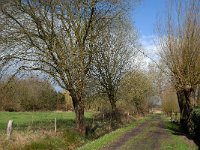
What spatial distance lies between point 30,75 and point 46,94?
192ft

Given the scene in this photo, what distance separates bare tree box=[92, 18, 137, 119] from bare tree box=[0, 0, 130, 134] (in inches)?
447

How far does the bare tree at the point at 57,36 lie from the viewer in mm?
22219

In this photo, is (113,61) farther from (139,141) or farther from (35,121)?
(139,141)

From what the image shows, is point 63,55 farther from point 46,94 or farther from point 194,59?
point 46,94

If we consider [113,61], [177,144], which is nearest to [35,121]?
[113,61]

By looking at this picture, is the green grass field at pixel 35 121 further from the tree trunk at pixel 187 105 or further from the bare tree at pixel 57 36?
the tree trunk at pixel 187 105

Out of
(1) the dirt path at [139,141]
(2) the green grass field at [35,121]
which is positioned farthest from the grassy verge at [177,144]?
(2) the green grass field at [35,121]

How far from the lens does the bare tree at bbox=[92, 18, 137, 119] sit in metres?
37.8

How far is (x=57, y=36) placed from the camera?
23.6 meters

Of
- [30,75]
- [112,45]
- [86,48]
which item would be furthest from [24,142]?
[112,45]

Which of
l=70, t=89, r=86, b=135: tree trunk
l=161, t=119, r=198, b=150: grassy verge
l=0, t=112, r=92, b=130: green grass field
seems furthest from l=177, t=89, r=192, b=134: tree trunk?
l=0, t=112, r=92, b=130: green grass field

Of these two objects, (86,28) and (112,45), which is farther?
(112,45)

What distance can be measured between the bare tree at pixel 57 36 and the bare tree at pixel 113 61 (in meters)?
11.3

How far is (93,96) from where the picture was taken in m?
37.0
